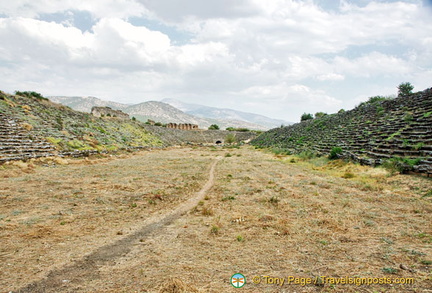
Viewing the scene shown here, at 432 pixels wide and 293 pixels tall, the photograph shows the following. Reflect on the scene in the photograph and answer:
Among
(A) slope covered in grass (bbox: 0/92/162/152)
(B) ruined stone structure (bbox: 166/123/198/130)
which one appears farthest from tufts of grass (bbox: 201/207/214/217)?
(B) ruined stone structure (bbox: 166/123/198/130)

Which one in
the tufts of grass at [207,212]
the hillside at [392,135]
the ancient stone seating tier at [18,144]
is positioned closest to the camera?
the tufts of grass at [207,212]

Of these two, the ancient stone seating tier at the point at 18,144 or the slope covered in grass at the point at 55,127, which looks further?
the slope covered in grass at the point at 55,127

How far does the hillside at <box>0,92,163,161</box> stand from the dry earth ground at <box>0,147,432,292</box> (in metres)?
9.32

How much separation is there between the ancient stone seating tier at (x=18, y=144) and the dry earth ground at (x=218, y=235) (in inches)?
277

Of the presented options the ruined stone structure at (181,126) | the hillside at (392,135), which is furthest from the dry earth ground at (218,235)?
the ruined stone structure at (181,126)

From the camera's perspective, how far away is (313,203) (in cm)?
936

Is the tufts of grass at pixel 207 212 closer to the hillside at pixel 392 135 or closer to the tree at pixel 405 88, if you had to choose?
the hillside at pixel 392 135

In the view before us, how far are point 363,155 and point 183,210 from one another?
15077mm

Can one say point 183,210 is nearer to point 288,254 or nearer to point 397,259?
point 288,254

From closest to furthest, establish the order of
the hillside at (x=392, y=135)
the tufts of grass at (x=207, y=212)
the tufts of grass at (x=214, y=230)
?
1. the tufts of grass at (x=214, y=230)
2. the tufts of grass at (x=207, y=212)
3. the hillside at (x=392, y=135)

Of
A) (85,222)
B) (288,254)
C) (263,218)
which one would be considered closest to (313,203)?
(263,218)

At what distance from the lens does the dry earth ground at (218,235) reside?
4.52 m

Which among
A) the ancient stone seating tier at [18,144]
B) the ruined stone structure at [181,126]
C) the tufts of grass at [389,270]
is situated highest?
the ruined stone structure at [181,126]

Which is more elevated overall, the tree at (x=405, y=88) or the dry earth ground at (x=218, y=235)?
the tree at (x=405, y=88)
